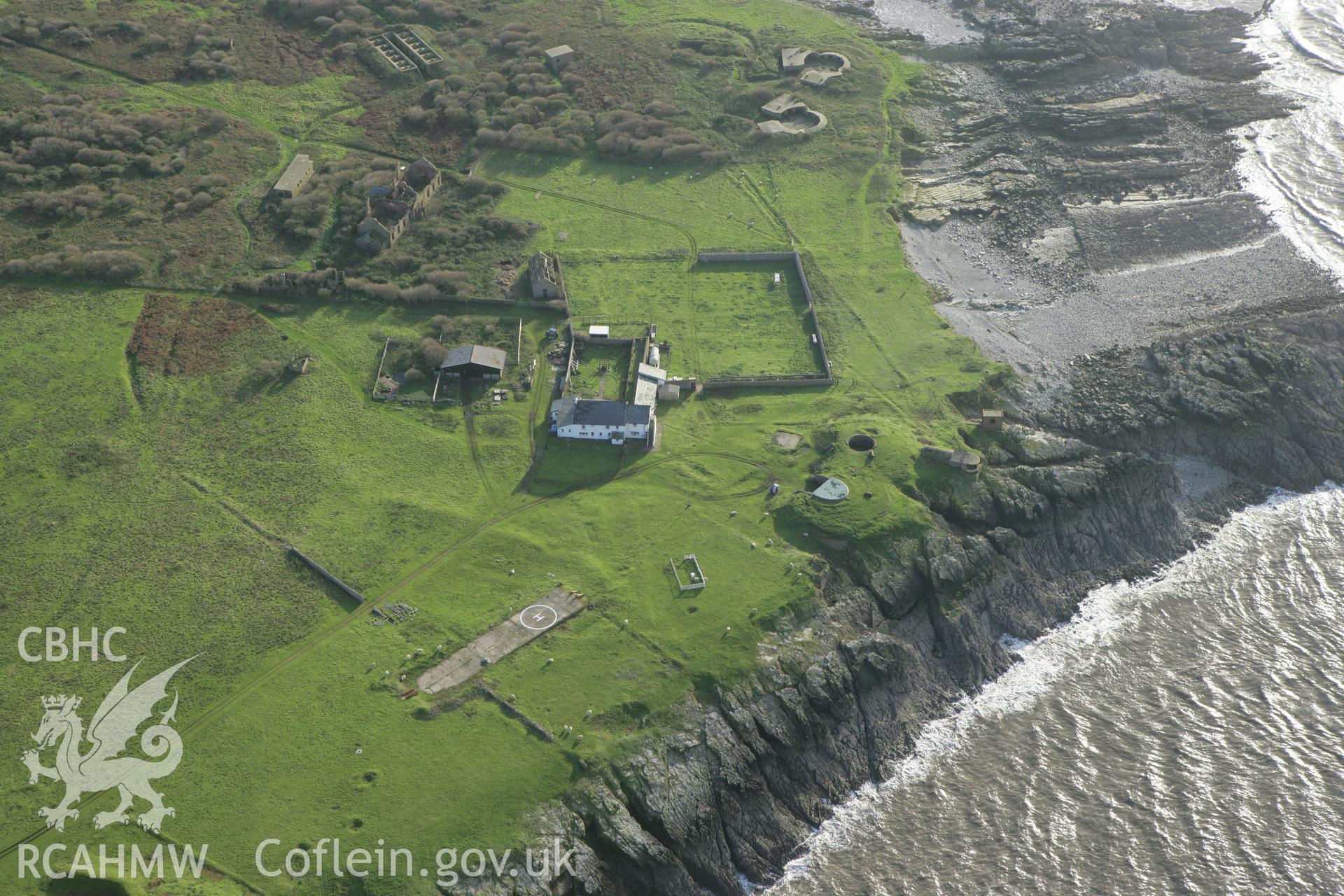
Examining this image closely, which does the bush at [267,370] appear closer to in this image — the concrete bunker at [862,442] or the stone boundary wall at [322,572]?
the stone boundary wall at [322,572]

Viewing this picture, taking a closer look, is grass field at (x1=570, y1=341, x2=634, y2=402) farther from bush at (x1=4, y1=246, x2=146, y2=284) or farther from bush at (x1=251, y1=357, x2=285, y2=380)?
bush at (x1=4, y1=246, x2=146, y2=284)

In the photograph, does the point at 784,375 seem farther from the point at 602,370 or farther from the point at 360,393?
the point at 360,393

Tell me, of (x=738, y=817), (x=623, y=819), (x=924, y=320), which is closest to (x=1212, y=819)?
(x=738, y=817)

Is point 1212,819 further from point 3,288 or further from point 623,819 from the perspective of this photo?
point 3,288

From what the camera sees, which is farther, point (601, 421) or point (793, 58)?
point (793, 58)

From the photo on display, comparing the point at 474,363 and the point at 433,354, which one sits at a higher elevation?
the point at 474,363

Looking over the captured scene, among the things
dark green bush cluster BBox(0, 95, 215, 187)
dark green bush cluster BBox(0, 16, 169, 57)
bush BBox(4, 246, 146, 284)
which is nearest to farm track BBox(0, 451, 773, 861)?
bush BBox(4, 246, 146, 284)

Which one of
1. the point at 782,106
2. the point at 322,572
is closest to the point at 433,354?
the point at 322,572
